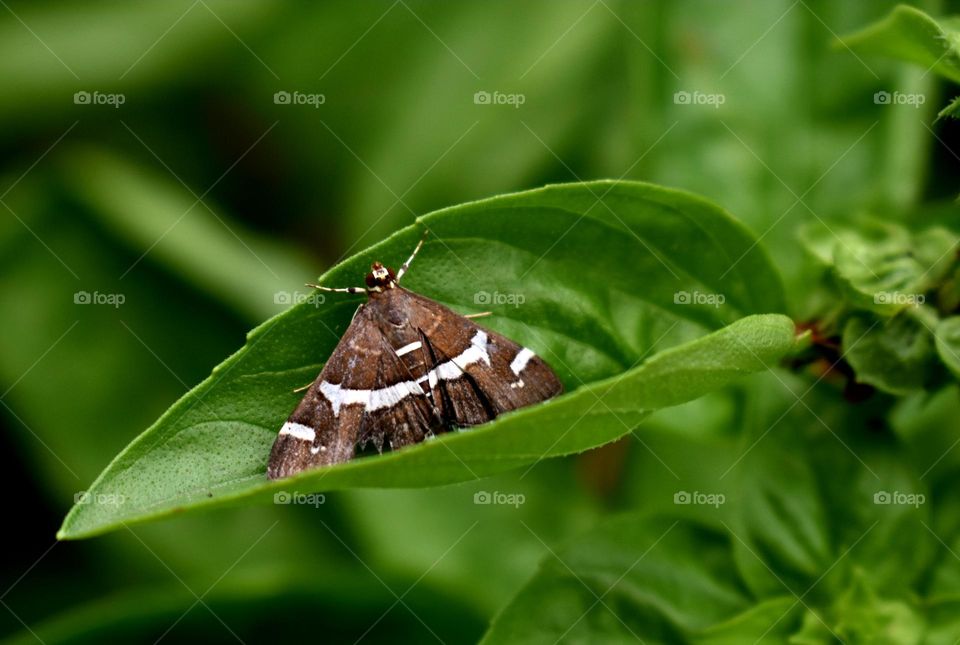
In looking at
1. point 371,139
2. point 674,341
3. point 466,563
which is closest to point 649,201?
point 674,341

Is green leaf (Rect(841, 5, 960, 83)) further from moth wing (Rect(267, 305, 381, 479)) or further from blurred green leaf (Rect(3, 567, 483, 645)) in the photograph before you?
blurred green leaf (Rect(3, 567, 483, 645))

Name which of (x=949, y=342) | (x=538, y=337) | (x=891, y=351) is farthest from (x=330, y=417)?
(x=949, y=342)

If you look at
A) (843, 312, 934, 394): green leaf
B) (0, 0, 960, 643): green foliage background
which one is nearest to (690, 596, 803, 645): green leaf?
(0, 0, 960, 643): green foliage background

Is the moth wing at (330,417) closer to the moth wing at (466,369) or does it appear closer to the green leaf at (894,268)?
the moth wing at (466,369)

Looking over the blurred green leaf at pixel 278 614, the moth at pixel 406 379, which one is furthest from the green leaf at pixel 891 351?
the blurred green leaf at pixel 278 614

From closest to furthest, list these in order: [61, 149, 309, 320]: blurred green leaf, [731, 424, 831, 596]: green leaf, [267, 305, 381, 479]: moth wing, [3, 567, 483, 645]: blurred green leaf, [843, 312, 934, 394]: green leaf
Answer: [267, 305, 381, 479]: moth wing, [843, 312, 934, 394]: green leaf, [731, 424, 831, 596]: green leaf, [3, 567, 483, 645]: blurred green leaf, [61, 149, 309, 320]: blurred green leaf
